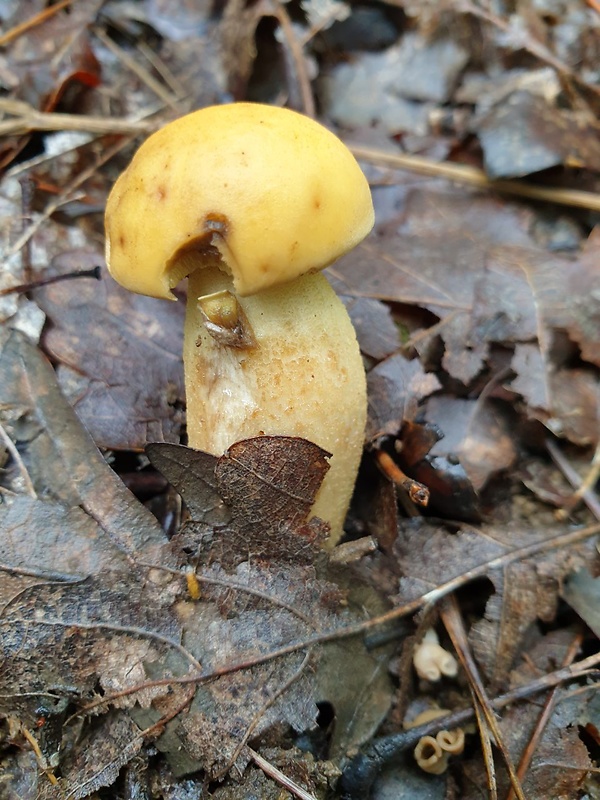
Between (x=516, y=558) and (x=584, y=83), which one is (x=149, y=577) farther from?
(x=584, y=83)

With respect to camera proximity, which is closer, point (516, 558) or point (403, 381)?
point (516, 558)

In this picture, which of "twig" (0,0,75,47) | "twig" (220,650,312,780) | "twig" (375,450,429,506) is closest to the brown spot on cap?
"twig" (375,450,429,506)

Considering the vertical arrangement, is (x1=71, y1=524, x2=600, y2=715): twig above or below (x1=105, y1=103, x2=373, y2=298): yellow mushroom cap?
below

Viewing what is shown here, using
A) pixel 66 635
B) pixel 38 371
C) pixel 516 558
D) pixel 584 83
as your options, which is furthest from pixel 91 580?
pixel 584 83

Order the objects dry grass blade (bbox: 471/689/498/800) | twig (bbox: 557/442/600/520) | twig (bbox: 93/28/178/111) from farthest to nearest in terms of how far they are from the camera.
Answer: twig (bbox: 93/28/178/111) → twig (bbox: 557/442/600/520) → dry grass blade (bbox: 471/689/498/800)

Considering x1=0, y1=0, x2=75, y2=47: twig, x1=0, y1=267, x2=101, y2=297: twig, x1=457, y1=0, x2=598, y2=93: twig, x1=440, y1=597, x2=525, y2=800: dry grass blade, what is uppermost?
A: x1=0, y1=0, x2=75, y2=47: twig

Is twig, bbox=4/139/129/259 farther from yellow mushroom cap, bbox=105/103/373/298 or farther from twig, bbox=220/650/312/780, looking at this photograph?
twig, bbox=220/650/312/780

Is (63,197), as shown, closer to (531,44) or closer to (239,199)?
(239,199)

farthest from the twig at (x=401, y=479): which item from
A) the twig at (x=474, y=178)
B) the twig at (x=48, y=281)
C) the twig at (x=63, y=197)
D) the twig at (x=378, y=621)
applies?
the twig at (x=63, y=197)
